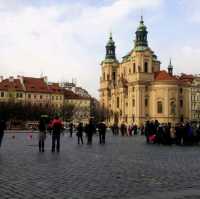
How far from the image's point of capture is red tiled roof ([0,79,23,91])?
130 metres

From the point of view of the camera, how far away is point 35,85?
5354 inches

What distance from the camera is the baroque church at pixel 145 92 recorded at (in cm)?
12062

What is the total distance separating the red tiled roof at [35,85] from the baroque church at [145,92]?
21.7 m

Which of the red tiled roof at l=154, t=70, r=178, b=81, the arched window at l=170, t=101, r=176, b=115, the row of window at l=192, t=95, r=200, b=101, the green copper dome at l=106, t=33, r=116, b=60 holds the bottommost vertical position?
the arched window at l=170, t=101, r=176, b=115

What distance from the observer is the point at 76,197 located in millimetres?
9117

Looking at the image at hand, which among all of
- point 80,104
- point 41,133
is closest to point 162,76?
point 80,104

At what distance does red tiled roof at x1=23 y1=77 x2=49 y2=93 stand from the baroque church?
2165cm

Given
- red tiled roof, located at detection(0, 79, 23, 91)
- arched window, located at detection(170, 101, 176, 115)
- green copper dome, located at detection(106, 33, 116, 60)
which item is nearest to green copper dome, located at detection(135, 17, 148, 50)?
arched window, located at detection(170, 101, 176, 115)

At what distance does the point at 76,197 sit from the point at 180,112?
121m

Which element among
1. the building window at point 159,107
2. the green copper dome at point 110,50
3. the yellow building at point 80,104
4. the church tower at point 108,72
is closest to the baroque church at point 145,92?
the building window at point 159,107

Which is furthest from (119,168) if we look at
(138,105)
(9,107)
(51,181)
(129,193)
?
(138,105)

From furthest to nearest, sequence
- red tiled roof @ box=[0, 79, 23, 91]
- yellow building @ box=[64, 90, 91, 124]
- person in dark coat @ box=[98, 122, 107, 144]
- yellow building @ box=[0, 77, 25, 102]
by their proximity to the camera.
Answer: yellow building @ box=[64, 90, 91, 124]
red tiled roof @ box=[0, 79, 23, 91]
yellow building @ box=[0, 77, 25, 102]
person in dark coat @ box=[98, 122, 107, 144]

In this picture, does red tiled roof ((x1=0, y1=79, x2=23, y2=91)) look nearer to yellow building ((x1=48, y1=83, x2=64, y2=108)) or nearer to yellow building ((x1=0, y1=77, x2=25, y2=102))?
yellow building ((x1=0, y1=77, x2=25, y2=102))

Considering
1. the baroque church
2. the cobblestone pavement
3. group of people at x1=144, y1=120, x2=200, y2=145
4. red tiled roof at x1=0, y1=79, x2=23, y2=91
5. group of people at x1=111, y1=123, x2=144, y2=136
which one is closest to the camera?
the cobblestone pavement
